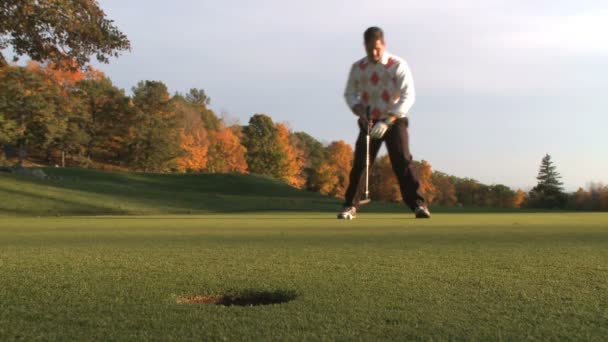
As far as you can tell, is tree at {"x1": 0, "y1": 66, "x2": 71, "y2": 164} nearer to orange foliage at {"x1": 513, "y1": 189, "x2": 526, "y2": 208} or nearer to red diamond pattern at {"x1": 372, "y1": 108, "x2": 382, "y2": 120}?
red diamond pattern at {"x1": 372, "y1": 108, "x2": 382, "y2": 120}

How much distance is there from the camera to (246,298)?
2166mm

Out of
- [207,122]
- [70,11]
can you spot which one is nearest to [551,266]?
[70,11]

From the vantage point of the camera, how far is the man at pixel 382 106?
662 cm

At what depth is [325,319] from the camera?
5.49ft

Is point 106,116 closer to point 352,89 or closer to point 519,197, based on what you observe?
point 352,89

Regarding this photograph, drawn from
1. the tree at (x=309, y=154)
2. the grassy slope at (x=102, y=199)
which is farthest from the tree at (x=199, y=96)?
the grassy slope at (x=102, y=199)

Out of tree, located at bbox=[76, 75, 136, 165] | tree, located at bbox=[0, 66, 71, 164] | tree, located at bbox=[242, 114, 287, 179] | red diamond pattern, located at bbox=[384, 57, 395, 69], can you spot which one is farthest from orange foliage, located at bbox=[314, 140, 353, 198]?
red diamond pattern, located at bbox=[384, 57, 395, 69]

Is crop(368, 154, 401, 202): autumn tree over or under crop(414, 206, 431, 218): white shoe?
over

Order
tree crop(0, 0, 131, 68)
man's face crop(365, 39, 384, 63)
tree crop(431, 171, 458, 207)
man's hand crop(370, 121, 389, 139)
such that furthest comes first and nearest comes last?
tree crop(431, 171, 458, 207) → tree crop(0, 0, 131, 68) → man's face crop(365, 39, 384, 63) → man's hand crop(370, 121, 389, 139)

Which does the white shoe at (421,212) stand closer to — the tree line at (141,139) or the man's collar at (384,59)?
the man's collar at (384,59)

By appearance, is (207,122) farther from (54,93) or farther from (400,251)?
(400,251)

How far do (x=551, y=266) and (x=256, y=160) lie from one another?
5535 centimetres

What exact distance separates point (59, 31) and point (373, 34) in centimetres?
980

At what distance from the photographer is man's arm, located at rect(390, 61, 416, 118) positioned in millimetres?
6496
